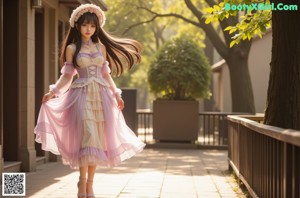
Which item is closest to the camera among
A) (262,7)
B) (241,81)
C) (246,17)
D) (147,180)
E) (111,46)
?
(111,46)

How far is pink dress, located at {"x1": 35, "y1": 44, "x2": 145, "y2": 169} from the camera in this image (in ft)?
23.8

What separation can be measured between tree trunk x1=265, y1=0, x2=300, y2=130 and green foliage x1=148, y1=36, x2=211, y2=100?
1191 centimetres

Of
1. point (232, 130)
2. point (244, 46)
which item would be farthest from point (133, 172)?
point (244, 46)

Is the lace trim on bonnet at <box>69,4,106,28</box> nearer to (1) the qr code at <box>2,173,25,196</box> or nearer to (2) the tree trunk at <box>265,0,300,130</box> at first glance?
(2) the tree trunk at <box>265,0,300,130</box>

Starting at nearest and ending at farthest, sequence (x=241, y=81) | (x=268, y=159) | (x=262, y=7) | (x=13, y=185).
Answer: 1. (x=268, y=159)
2. (x=13, y=185)
3. (x=262, y=7)
4. (x=241, y=81)

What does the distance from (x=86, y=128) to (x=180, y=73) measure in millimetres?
12905

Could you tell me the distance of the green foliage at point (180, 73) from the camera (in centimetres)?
2009

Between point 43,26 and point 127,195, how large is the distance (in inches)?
236

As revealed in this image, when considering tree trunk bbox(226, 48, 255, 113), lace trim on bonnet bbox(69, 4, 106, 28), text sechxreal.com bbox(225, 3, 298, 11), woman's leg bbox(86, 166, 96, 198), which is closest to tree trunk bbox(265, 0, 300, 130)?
text sechxreal.com bbox(225, 3, 298, 11)

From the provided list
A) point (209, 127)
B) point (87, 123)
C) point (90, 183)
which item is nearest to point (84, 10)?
point (87, 123)

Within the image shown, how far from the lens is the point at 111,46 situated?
8.00 m

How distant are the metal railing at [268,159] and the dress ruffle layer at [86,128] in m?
1.40

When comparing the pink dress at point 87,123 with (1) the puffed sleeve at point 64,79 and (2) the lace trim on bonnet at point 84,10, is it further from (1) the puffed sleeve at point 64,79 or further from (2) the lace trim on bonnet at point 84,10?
(2) the lace trim on bonnet at point 84,10

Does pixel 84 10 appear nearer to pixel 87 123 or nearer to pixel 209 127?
pixel 87 123
